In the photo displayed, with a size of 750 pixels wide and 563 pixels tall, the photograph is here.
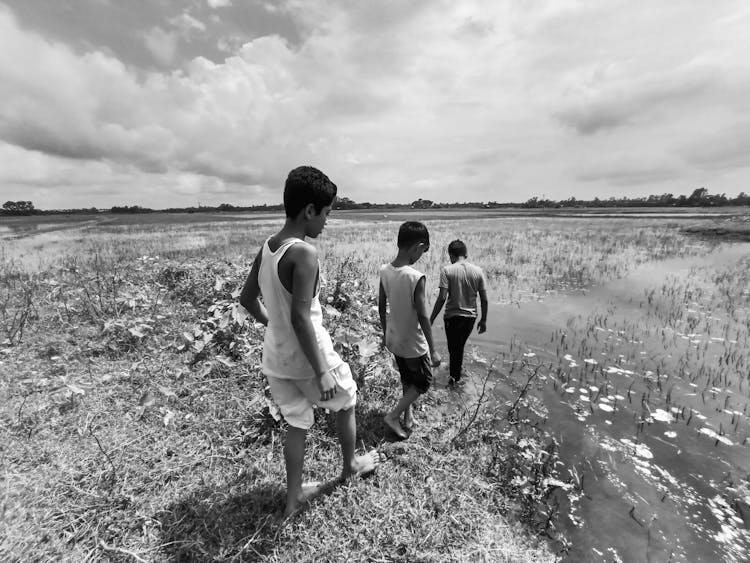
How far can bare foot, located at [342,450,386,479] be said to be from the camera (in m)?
3.01

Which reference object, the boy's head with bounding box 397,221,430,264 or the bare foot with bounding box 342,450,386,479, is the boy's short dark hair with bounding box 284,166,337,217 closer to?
the boy's head with bounding box 397,221,430,264

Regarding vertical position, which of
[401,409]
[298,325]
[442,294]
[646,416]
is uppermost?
[298,325]

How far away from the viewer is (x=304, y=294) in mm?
2113

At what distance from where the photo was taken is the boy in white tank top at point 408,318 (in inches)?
136

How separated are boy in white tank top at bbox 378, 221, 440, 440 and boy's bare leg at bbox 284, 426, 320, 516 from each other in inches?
54.8

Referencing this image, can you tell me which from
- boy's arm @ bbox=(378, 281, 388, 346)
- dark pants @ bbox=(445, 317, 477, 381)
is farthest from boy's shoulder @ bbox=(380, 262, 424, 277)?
dark pants @ bbox=(445, 317, 477, 381)

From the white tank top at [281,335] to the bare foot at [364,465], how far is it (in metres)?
1.20

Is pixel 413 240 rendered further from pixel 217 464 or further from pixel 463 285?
pixel 217 464

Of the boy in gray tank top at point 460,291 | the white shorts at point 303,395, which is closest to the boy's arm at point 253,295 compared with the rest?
the white shorts at point 303,395

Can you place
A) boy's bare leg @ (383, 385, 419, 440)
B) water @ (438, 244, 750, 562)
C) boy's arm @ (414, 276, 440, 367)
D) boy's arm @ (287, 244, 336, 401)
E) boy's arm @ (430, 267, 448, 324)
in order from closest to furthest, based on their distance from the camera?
boy's arm @ (287, 244, 336, 401) → water @ (438, 244, 750, 562) → boy's arm @ (414, 276, 440, 367) → boy's bare leg @ (383, 385, 419, 440) → boy's arm @ (430, 267, 448, 324)

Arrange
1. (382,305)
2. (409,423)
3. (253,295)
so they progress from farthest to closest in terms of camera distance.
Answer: (409,423), (382,305), (253,295)

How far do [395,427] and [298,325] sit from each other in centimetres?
229

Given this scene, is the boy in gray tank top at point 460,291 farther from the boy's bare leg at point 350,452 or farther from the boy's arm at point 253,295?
the boy's arm at point 253,295

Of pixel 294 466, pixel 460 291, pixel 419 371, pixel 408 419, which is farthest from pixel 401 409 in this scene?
pixel 460 291
